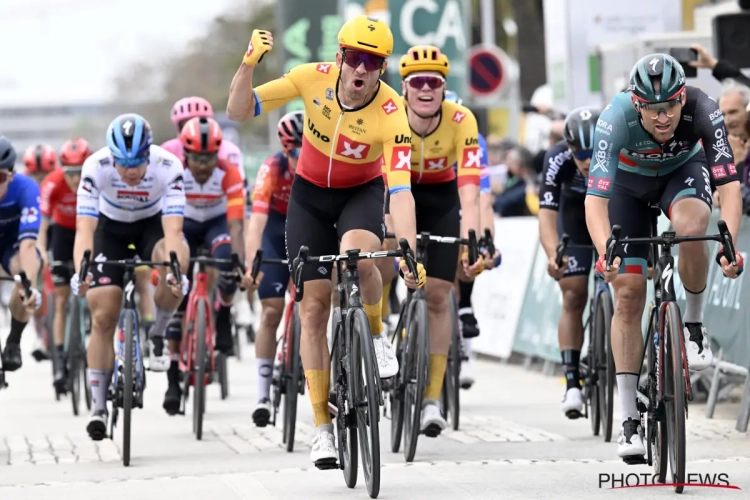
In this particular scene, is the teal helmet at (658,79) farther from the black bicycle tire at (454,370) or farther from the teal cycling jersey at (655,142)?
the black bicycle tire at (454,370)

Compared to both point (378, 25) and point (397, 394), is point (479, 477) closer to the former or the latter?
point (397, 394)

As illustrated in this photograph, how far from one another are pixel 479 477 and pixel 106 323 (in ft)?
10.3

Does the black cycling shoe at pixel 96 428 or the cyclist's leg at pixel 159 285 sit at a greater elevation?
the cyclist's leg at pixel 159 285

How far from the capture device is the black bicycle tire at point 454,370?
1110 cm

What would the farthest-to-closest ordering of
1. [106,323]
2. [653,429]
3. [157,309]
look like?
[157,309] → [106,323] → [653,429]

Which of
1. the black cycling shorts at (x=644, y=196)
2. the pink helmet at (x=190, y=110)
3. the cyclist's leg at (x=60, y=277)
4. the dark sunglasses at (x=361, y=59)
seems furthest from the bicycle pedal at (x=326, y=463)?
the cyclist's leg at (x=60, y=277)

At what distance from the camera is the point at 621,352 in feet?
26.9

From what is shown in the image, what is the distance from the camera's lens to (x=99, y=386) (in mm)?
10570

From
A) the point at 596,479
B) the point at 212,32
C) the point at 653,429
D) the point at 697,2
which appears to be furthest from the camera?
the point at 212,32

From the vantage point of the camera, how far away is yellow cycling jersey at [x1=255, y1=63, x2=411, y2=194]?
27.6 ft

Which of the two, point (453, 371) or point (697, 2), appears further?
point (697, 2)

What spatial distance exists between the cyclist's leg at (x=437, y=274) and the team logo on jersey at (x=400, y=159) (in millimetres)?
2046

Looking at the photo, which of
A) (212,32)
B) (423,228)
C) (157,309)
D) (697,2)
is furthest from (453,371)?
(212,32)

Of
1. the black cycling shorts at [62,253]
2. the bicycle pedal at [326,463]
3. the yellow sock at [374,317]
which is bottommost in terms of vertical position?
the bicycle pedal at [326,463]
